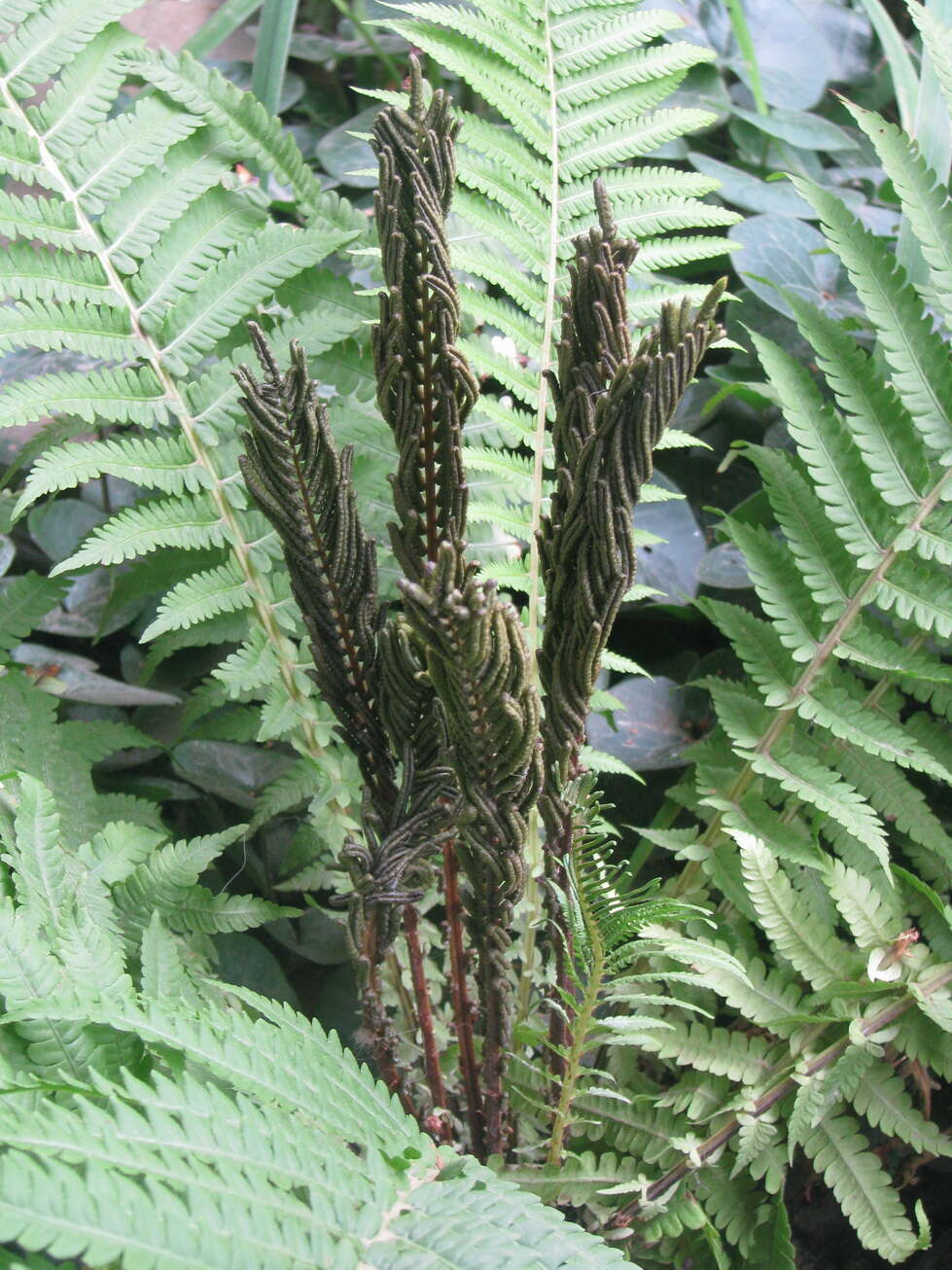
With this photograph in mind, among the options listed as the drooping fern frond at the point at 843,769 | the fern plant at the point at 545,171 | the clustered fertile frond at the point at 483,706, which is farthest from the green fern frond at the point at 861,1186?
the fern plant at the point at 545,171

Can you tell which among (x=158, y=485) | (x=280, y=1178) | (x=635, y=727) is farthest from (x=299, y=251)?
(x=280, y=1178)

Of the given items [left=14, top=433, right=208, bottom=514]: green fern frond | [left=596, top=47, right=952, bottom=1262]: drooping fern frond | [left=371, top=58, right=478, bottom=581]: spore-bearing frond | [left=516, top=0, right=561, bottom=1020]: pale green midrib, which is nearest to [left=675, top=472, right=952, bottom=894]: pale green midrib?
[left=596, top=47, right=952, bottom=1262]: drooping fern frond

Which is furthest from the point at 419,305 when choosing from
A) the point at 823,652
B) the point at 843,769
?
the point at 843,769

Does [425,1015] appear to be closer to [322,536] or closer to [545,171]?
[322,536]

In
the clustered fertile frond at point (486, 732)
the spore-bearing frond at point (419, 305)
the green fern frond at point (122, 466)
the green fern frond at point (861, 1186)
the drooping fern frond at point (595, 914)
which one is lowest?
the green fern frond at point (861, 1186)

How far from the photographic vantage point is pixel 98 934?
72 cm

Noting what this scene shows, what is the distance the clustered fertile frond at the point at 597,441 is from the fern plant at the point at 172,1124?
0.83 ft

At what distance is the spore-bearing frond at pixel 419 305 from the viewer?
648 millimetres

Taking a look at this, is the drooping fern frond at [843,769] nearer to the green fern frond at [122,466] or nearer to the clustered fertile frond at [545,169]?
the clustered fertile frond at [545,169]

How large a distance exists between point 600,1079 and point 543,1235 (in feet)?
1.24

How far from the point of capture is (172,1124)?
50 centimetres

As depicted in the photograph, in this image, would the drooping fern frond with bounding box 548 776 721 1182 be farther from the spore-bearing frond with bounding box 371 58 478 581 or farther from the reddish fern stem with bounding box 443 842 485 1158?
the spore-bearing frond with bounding box 371 58 478 581

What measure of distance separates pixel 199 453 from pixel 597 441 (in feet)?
1.46

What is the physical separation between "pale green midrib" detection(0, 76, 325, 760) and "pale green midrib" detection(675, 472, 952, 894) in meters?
0.36
